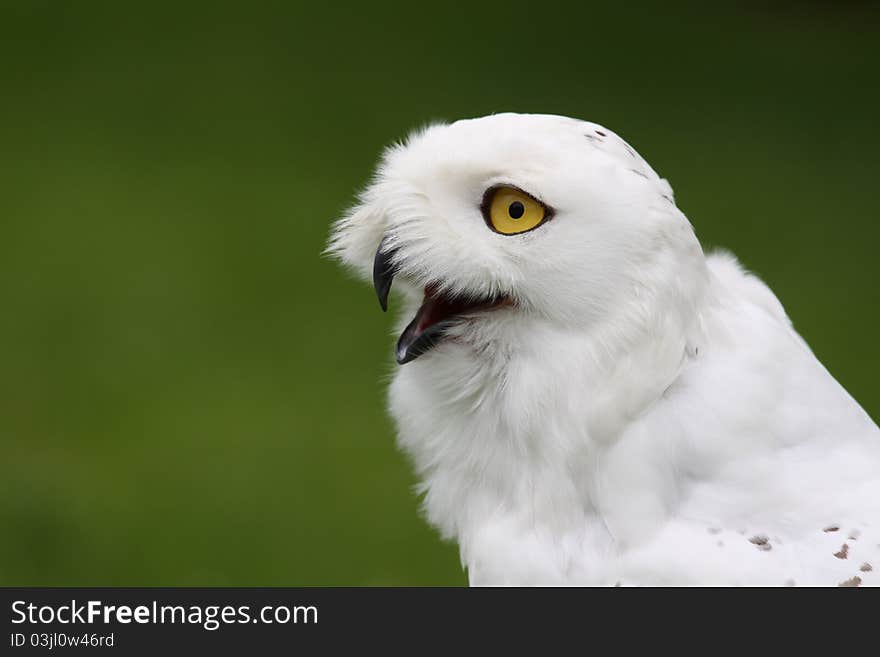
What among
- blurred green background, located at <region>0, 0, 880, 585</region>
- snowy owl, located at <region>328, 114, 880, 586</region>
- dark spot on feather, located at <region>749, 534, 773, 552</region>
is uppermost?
blurred green background, located at <region>0, 0, 880, 585</region>

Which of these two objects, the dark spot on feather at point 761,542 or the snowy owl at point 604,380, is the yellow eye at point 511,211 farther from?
the dark spot on feather at point 761,542

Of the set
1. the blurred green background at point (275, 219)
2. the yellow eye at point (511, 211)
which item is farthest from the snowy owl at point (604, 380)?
the blurred green background at point (275, 219)

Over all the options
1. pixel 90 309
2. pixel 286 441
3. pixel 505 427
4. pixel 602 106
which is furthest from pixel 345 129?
pixel 505 427

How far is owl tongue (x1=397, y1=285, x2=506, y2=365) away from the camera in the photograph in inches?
78.1

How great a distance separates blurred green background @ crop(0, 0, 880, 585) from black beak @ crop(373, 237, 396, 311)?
7.69ft

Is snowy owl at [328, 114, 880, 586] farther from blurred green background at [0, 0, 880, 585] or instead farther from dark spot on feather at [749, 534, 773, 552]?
blurred green background at [0, 0, 880, 585]

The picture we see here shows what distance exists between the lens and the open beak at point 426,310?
1.96m

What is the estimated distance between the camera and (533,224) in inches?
73.9

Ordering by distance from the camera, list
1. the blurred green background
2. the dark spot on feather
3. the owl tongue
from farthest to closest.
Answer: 1. the blurred green background
2. the owl tongue
3. the dark spot on feather

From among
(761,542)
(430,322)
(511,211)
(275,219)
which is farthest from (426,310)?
(275,219)

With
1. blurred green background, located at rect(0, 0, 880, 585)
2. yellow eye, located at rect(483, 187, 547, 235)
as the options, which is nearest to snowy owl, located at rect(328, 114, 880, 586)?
yellow eye, located at rect(483, 187, 547, 235)

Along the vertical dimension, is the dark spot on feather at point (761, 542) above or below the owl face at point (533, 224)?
below

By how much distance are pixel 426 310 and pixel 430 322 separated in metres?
0.02

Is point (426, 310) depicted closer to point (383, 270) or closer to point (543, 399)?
point (383, 270)
